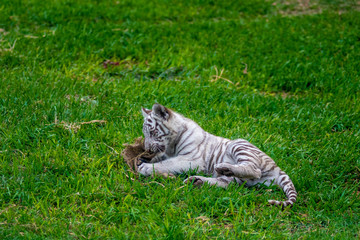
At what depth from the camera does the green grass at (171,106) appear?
3600 millimetres

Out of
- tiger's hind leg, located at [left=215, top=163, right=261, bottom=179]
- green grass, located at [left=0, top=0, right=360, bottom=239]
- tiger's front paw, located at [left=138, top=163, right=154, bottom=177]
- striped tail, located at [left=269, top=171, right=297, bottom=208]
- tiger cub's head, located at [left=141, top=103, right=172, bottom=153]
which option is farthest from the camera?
tiger cub's head, located at [left=141, top=103, right=172, bottom=153]

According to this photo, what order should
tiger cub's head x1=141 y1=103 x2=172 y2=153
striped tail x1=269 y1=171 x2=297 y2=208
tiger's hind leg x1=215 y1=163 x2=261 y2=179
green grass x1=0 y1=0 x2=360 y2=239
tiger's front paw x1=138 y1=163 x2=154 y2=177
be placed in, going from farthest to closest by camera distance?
tiger cub's head x1=141 y1=103 x2=172 y2=153 < tiger's front paw x1=138 y1=163 x2=154 y2=177 < tiger's hind leg x1=215 y1=163 x2=261 y2=179 < striped tail x1=269 y1=171 x2=297 y2=208 < green grass x1=0 y1=0 x2=360 y2=239

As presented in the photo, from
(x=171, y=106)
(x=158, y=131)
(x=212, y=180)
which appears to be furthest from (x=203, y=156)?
(x=171, y=106)

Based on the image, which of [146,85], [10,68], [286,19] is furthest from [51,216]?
[286,19]

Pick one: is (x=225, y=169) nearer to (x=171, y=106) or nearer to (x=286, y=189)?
(x=286, y=189)

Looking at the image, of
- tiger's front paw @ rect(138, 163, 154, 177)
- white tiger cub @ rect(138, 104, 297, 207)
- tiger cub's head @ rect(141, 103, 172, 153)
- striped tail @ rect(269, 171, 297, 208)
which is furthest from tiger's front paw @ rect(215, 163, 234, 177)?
tiger cub's head @ rect(141, 103, 172, 153)

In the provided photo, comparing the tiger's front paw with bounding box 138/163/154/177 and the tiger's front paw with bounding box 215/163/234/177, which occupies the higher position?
the tiger's front paw with bounding box 215/163/234/177

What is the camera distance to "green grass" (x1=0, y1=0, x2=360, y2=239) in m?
3.60

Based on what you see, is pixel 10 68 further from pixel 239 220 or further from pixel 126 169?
pixel 239 220

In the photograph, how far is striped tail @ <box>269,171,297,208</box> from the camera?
3.82 m

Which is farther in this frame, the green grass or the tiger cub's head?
the tiger cub's head

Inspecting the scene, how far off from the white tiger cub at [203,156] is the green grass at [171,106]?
15cm

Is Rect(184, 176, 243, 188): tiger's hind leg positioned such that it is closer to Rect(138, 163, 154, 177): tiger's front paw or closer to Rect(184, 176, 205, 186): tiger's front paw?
Rect(184, 176, 205, 186): tiger's front paw

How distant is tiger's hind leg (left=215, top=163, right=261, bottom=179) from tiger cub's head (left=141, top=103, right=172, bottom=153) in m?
0.79
